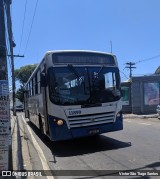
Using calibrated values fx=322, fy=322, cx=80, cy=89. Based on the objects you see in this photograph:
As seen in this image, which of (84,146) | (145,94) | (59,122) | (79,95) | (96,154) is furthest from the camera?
(145,94)

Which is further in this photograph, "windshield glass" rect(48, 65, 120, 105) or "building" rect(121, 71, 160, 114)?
"building" rect(121, 71, 160, 114)

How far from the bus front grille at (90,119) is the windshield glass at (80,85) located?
450 mm

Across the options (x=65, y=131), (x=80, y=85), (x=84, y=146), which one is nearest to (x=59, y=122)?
(x=65, y=131)

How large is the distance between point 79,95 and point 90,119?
88 centimetres

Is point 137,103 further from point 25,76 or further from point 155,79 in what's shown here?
point 25,76

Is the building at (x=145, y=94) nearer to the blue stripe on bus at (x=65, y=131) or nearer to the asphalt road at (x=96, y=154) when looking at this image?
the asphalt road at (x=96, y=154)

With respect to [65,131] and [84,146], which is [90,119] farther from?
[84,146]

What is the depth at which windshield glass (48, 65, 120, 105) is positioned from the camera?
1037 cm

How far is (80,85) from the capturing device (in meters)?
10.5

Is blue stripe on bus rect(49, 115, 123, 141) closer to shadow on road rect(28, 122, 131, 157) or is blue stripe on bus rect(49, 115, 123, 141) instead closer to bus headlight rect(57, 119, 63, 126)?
bus headlight rect(57, 119, 63, 126)

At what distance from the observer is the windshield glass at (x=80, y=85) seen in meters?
10.4

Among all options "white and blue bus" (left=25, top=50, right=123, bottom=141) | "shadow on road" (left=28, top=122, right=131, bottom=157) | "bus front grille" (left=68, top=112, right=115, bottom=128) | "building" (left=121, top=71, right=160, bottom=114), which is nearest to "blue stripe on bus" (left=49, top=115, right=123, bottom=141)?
"white and blue bus" (left=25, top=50, right=123, bottom=141)

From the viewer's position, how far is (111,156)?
30.3ft

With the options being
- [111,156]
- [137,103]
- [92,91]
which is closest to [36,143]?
[92,91]
